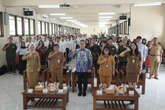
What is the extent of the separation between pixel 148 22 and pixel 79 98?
8.34m

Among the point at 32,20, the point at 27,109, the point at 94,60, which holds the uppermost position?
the point at 32,20

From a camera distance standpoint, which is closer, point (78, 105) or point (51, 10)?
point (78, 105)

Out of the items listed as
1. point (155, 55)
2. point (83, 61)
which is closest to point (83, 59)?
point (83, 61)

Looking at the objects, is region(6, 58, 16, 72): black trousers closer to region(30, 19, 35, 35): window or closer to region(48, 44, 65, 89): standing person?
region(48, 44, 65, 89): standing person

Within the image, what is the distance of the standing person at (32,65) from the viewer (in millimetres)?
5254

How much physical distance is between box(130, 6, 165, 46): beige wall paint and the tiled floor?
5403 mm

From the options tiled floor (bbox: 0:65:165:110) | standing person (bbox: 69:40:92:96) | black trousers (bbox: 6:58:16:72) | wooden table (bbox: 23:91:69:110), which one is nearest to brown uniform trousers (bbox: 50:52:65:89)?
standing person (bbox: 69:40:92:96)

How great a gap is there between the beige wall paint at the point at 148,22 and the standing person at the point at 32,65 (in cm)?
791

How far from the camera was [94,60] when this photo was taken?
22.3 ft

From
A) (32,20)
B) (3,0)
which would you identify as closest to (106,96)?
(3,0)

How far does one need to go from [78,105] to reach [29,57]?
1.86m

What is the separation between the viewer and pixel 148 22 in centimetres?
1172

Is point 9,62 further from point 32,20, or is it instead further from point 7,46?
point 32,20

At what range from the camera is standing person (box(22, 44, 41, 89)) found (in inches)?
207
